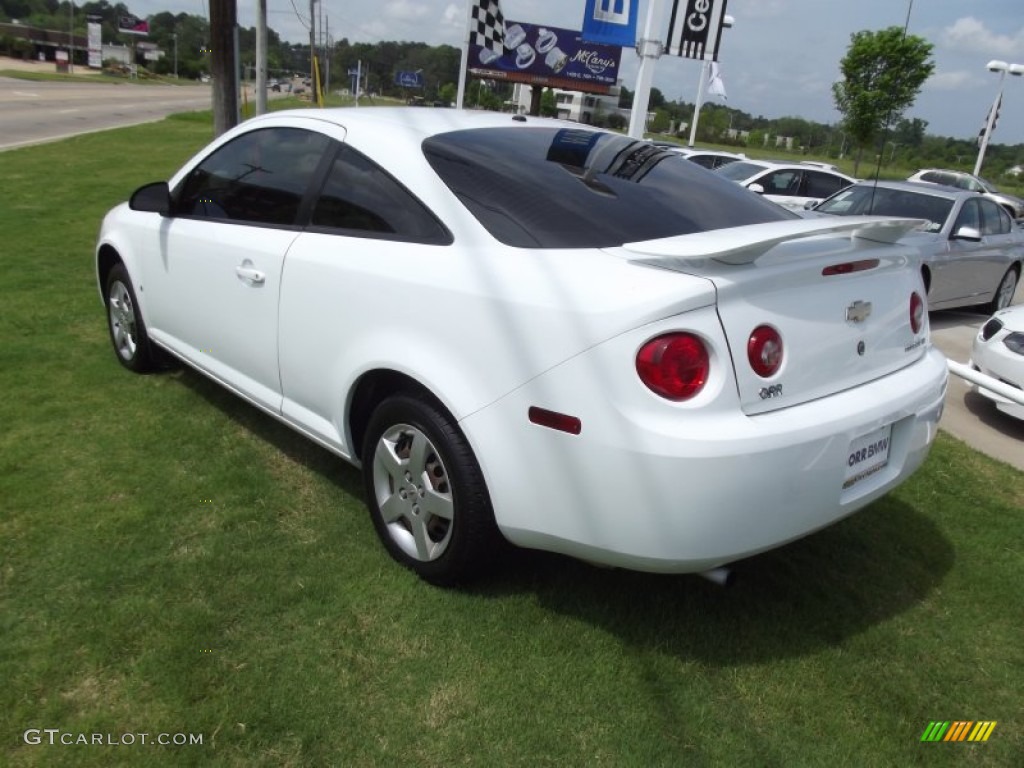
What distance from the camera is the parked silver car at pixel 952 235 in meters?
7.69

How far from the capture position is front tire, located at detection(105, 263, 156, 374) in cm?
442

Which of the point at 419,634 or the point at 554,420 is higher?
the point at 554,420

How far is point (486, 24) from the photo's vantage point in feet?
48.9

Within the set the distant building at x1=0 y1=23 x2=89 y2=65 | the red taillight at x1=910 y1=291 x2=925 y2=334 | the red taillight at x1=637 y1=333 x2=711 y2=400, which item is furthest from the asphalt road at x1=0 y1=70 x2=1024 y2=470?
the distant building at x1=0 y1=23 x2=89 y2=65

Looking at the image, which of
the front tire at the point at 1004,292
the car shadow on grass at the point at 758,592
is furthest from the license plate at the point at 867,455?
the front tire at the point at 1004,292

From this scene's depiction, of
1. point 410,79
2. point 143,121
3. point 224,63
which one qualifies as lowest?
point 143,121

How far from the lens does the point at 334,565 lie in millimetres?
2922

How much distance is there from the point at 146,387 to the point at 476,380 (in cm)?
283

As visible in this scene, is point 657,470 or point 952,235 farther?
point 952,235

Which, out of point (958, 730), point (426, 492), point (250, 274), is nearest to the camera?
point (958, 730)

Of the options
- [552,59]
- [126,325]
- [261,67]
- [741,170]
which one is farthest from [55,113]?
[126,325]

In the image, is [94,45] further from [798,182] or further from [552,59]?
[798,182]

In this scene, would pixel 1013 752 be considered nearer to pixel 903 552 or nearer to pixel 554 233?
pixel 903 552

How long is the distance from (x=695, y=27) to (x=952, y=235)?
3744 millimetres
